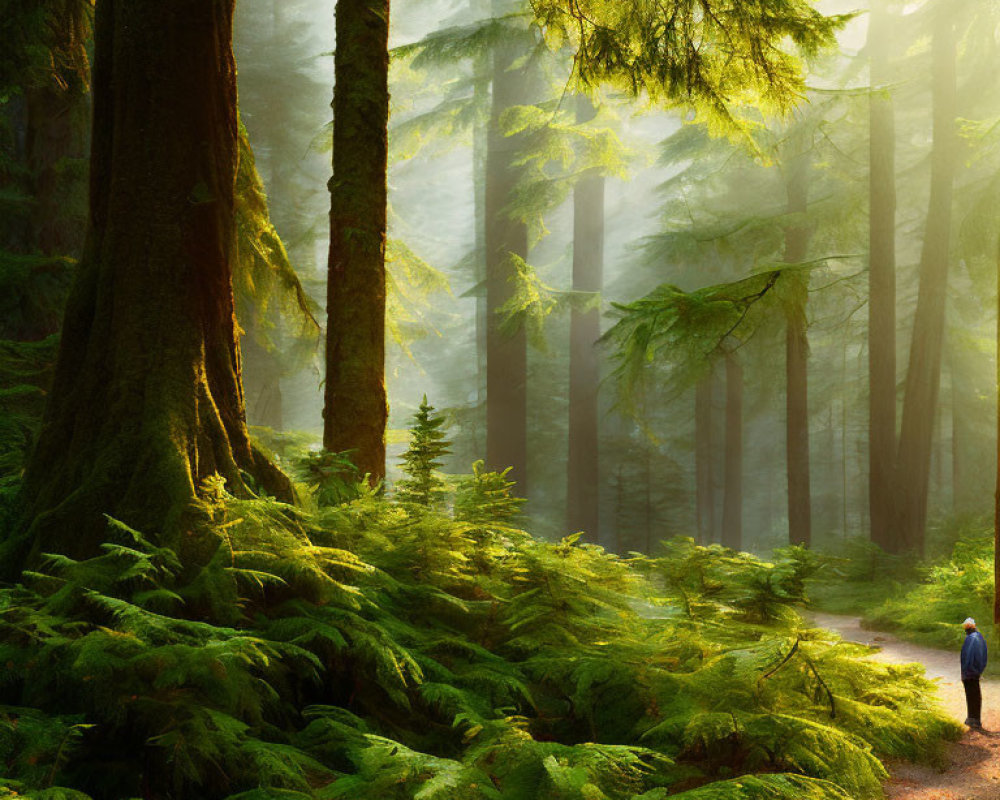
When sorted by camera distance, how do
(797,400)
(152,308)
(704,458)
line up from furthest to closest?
(704,458), (797,400), (152,308)

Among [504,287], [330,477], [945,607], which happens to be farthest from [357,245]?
[504,287]

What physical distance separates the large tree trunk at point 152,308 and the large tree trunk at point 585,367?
17.7m

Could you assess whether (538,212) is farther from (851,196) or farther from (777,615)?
(777,615)

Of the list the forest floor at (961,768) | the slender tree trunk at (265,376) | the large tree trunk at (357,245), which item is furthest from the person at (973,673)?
the slender tree trunk at (265,376)

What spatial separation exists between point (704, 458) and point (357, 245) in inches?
1055

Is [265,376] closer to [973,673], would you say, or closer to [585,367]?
[585,367]

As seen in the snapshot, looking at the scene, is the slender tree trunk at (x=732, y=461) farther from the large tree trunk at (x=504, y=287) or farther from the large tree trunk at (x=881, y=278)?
the large tree trunk at (x=504, y=287)

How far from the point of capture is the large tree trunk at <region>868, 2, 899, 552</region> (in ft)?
59.5

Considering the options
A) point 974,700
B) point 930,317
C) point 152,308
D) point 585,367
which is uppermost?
point 930,317

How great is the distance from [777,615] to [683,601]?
0.66 meters

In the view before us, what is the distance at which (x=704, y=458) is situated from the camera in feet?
104

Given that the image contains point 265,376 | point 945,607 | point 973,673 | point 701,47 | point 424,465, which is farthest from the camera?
point 265,376

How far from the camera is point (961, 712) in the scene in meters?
7.45

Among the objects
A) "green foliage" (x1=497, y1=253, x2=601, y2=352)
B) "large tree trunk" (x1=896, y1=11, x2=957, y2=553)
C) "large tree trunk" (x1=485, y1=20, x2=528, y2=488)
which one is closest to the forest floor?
"large tree trunk" (x1=896, y1=11, x2=957, y2=553)
